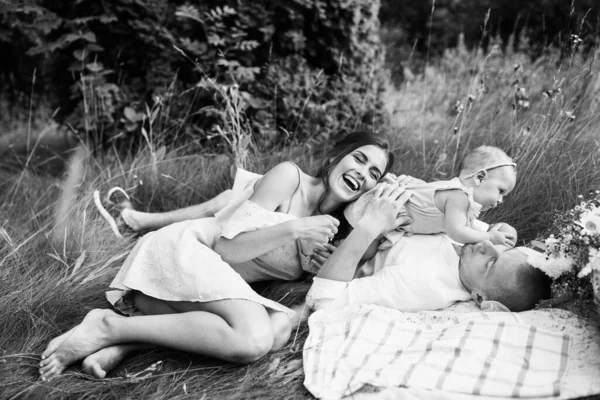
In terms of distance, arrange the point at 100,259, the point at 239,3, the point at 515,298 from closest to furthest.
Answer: the point at 515,298, the point at 100,259, the point at 239,3

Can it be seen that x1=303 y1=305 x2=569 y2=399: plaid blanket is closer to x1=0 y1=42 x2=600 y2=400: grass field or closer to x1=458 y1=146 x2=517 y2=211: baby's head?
x1=0 y1=42 x2=600 y2=400: grass field

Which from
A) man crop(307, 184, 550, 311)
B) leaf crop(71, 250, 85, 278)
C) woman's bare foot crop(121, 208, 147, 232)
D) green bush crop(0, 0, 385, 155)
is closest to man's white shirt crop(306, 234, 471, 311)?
man crop(307, 184, 550, 311)

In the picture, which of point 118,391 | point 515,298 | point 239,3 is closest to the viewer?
point 118,391

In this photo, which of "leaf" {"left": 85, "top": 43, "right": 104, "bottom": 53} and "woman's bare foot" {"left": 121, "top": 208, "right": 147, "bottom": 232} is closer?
"woman's bare foot" {"left": 121, "top": 208, "right": 147, "bottom": 232}

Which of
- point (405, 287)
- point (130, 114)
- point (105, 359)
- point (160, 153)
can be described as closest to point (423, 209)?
point (405, 287)

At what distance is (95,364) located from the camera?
224 centimetres

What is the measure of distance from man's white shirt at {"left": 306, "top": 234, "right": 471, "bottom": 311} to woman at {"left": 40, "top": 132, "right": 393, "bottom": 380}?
0.20m

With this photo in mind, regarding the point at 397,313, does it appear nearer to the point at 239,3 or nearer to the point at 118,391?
the point at 118,391

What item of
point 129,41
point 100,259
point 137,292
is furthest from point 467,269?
point 129,41

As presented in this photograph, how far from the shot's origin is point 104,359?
2279 mm

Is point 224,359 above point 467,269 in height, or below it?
below

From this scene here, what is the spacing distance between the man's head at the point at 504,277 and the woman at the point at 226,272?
2.01 ft

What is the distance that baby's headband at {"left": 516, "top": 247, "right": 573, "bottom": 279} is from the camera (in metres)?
2.21

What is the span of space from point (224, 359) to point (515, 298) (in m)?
1.22
